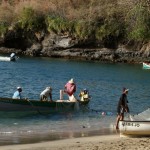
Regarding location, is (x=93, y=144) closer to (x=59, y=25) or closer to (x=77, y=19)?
(x=59, y=25)

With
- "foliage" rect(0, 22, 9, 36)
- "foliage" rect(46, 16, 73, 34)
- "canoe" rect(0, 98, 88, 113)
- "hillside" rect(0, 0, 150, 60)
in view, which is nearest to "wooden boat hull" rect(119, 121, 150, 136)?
"canoe" rect(0, 98, 88, 113)

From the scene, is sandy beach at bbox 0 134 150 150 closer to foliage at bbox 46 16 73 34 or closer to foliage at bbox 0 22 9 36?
foliage at bbox 46 16 73 34

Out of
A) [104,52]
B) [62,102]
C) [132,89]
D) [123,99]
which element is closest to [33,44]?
[104,52]

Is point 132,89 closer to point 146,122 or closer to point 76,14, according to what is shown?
point 146,122

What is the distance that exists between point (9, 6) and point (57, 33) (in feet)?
50.6

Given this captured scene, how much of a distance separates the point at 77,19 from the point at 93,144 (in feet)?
207

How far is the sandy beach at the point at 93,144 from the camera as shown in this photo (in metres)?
19.3

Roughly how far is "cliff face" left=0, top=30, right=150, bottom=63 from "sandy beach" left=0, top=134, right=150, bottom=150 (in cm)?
5057

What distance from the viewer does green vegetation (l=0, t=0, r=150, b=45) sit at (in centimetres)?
7850

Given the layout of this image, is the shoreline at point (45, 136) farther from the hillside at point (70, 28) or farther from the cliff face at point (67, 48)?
the hillside at point (70, 28)

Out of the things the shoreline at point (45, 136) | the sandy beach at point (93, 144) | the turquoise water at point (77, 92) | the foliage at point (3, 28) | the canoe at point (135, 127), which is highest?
the foliage at point (3, 28)

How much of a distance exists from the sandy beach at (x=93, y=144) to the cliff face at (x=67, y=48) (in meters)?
50.6

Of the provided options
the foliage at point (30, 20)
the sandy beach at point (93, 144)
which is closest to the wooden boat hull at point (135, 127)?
the sandy beach at point (93, 144)

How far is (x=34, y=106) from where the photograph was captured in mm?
28500
